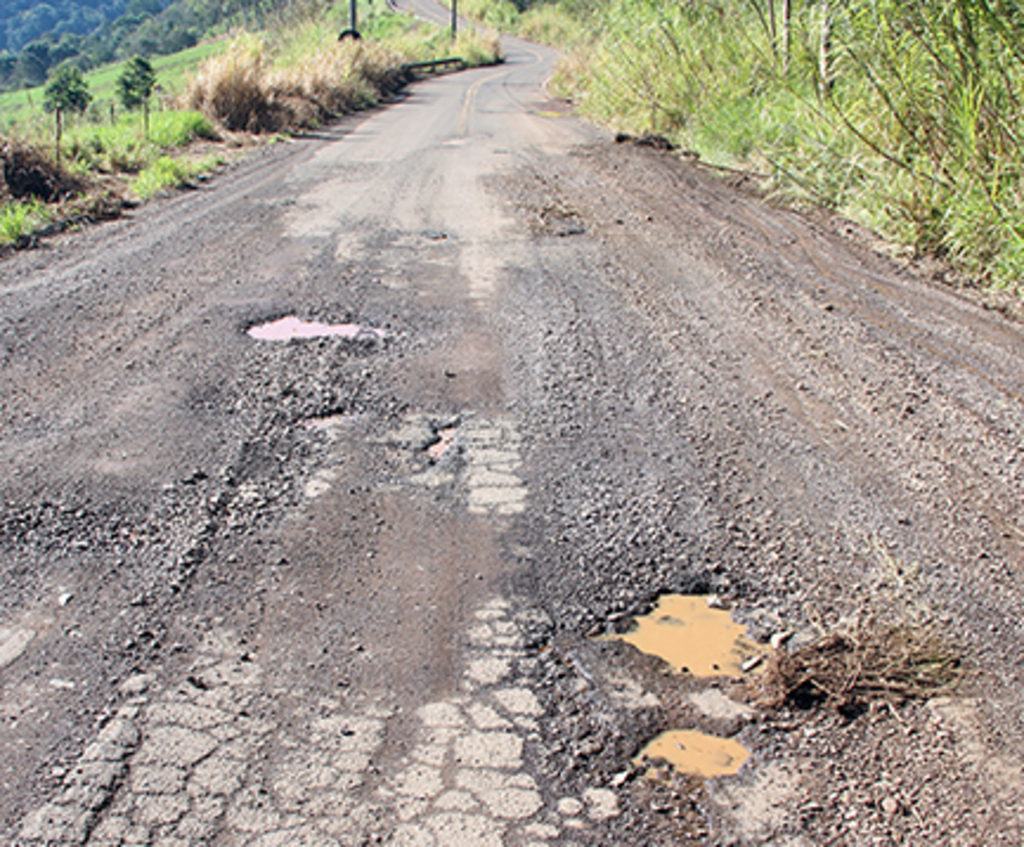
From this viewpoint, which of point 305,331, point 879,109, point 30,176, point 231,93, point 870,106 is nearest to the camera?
point 305,331

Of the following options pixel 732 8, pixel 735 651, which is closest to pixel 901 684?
pixel 735 651

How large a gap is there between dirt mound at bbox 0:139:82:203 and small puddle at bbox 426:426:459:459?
683cm

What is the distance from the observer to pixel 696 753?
2.48 m

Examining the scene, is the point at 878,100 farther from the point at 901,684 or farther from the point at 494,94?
the point at 494,94

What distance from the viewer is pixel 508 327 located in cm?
565

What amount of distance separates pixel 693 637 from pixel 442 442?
1668 mm

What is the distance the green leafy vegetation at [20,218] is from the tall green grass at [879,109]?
7105 millimetres

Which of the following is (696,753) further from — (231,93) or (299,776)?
(231,93)

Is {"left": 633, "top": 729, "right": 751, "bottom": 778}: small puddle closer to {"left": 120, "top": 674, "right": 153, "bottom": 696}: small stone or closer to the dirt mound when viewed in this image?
{"left": 120, "top": 674, "right": 153, "bottom": 696}: small stone

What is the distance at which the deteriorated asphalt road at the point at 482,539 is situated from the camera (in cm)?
230

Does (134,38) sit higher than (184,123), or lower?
higher

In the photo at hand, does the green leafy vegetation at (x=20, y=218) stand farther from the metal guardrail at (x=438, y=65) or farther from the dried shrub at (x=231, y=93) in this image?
the metal guardrail at (x=438, y=65)

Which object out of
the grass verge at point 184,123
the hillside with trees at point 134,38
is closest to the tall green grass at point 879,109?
the grass verge at point 184,123

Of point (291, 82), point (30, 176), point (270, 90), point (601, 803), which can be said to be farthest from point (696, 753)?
point (291, 82)
